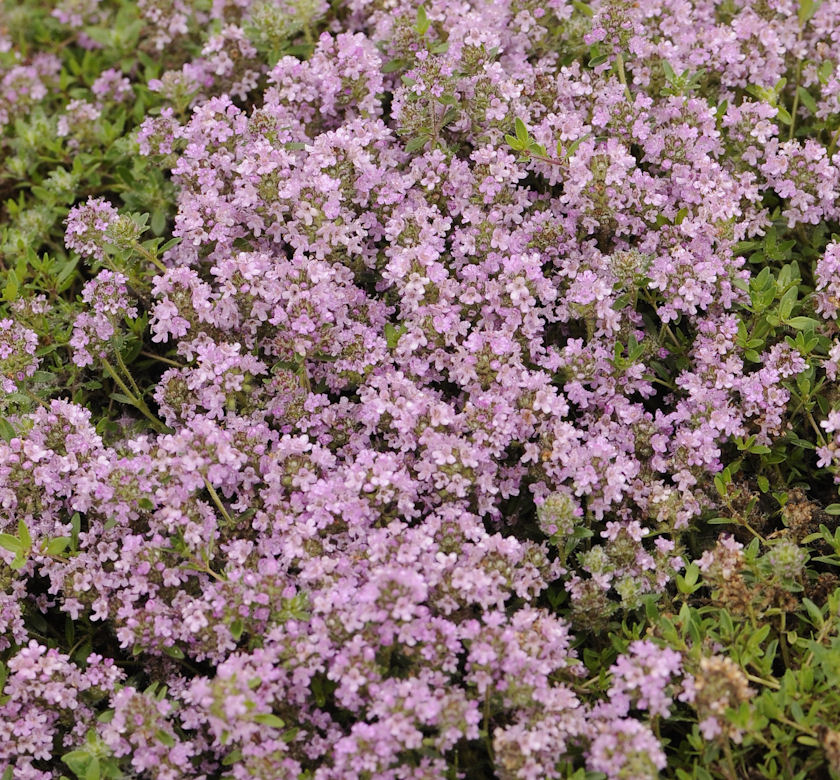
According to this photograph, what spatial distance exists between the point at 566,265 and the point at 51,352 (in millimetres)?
2203

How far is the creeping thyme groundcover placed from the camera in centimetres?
312

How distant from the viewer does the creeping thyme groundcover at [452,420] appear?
312 centimetres

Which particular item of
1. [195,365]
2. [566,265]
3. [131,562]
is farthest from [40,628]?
[566,265]

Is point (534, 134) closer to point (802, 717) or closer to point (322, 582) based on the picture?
point (322, 582)

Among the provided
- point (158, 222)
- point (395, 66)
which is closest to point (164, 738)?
point (158, 222)

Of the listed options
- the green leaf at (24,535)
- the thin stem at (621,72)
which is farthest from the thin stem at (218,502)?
the thin stem at (621,72)

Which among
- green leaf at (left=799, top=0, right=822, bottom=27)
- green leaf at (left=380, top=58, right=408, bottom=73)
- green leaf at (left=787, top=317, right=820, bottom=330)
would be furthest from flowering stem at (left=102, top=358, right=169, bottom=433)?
green leaf at (left=799, top=0, right=822, bottom=27)

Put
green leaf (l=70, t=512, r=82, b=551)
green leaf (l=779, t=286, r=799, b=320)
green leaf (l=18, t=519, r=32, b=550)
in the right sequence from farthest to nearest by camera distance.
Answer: green leaf (l=779, t=286, r=799, b=320) < green leaf (l=70, t=512, r=82, b=551) < green leaf (l=18, t=519, r=32, b=550)

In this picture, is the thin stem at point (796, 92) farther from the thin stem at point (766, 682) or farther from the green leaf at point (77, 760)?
the green leaf at point (77, 760)

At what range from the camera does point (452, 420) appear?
11.7 feet

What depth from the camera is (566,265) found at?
153 inches

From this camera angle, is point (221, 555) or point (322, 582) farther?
point (221, 555)

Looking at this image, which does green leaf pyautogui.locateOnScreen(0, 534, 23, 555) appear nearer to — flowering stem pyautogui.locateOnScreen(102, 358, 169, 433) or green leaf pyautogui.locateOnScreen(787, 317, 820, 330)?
flowering stem pyautogui.locateOnScreen(102, 358, 169, 433)

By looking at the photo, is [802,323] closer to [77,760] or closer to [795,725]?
[795,725]
